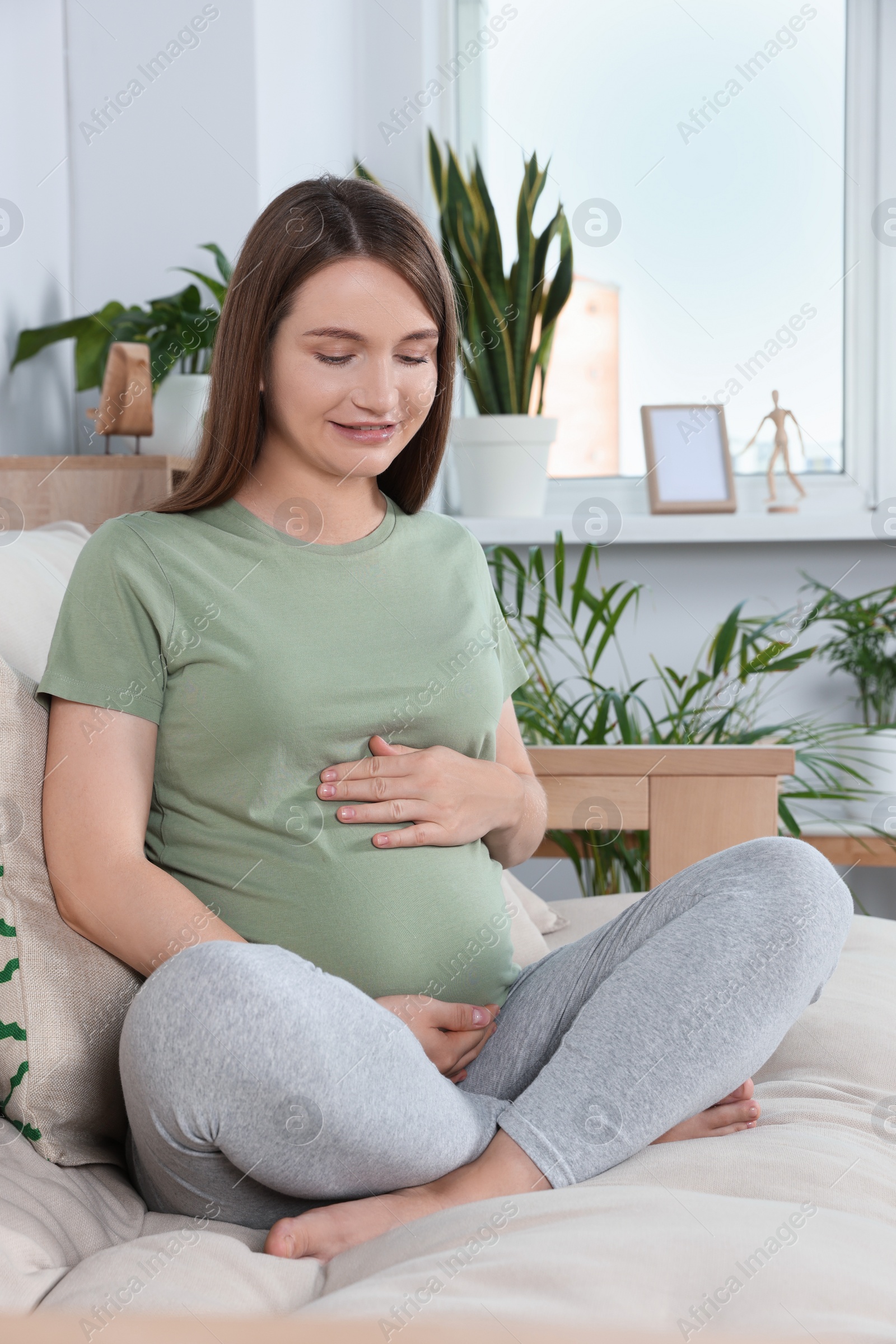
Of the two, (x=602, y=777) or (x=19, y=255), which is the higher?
(x=19, y=255)

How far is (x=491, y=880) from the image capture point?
1.03 metres

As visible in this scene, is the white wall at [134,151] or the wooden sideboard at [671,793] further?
the white wall at [134,151]

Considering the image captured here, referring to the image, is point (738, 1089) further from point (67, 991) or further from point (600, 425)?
point (600, 425)

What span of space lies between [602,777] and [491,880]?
38 cm

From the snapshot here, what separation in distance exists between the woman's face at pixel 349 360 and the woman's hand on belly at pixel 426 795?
263mm

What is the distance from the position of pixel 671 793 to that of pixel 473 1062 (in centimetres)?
51

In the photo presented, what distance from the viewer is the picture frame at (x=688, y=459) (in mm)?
2418

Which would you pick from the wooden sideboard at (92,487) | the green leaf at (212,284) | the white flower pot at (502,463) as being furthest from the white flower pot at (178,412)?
the white flower pot at (502,463)

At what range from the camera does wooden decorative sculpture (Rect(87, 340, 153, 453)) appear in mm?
1567

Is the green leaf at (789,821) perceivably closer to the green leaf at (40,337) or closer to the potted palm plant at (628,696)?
the potted palm plant at (628,696)

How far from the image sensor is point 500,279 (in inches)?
88.4

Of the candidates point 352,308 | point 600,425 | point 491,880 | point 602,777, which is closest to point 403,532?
point 352,308

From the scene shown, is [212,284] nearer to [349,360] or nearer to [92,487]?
[92,487]

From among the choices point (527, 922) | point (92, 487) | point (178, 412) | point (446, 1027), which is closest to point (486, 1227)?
point (446, 1027)
